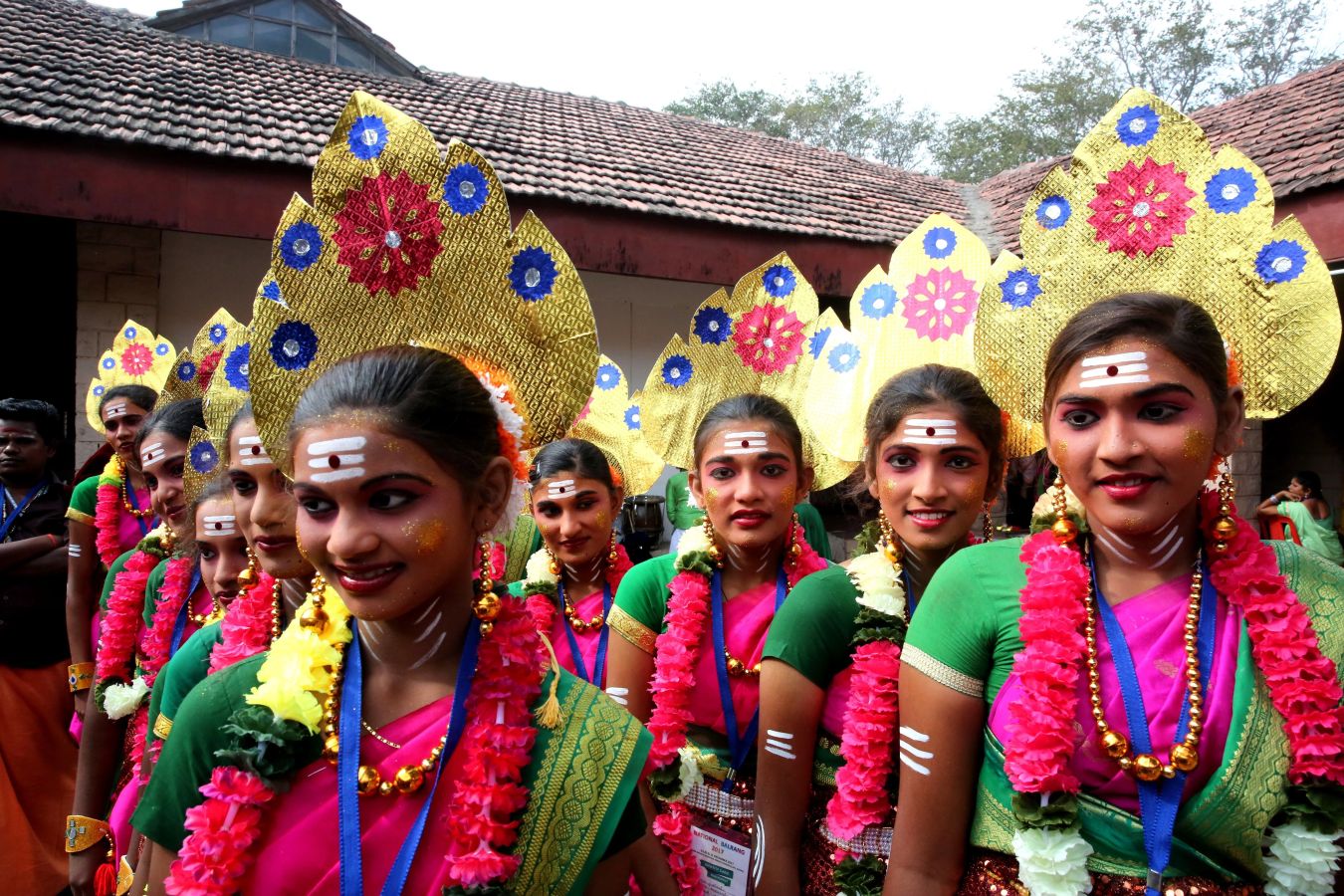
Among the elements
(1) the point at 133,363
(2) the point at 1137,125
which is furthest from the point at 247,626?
(1) the point at 133,363

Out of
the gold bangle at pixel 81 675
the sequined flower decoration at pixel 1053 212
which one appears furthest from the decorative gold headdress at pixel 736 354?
the gold bangle at pixel 81 675

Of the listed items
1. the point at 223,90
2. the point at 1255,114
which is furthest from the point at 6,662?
the point at 1255,114

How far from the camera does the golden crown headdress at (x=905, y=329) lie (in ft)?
10.1

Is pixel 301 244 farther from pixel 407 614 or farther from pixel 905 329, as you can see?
pixel 905 329

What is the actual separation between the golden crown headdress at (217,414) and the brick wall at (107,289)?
641 cm

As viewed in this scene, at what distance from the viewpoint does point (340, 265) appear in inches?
73.9

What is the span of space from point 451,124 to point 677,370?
31.2ft

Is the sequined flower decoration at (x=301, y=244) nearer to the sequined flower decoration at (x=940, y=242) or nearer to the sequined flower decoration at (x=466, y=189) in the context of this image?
the sequined flower decoration at (x=466, y=189)

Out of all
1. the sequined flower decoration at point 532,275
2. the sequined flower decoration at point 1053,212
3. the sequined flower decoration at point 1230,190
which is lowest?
the sequined flower decoration at point 532,275

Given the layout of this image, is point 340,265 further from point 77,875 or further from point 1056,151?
point 1056,151

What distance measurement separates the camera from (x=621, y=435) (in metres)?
4.59

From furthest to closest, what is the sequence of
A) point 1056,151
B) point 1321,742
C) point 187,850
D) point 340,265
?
point 1056,151, point 340,265, point 1321,742, point 187,850

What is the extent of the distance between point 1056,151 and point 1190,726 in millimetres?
29493

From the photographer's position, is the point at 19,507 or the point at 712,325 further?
the point at 19,507
